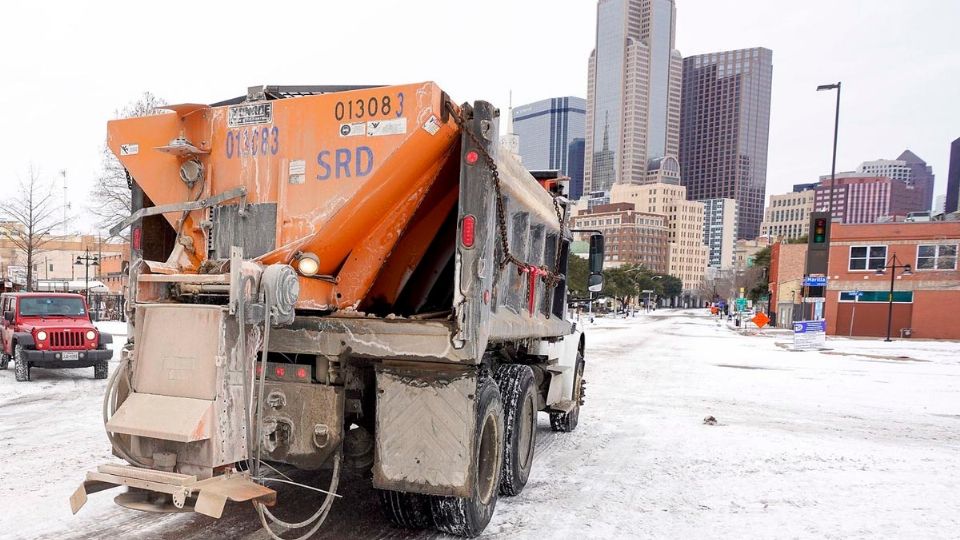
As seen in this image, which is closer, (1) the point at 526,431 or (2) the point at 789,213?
(1) the point at 526,431

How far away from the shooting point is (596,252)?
8055mm

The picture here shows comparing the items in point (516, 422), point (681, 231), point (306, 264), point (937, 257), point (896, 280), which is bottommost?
point (516, 422)

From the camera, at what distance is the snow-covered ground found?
477 cm

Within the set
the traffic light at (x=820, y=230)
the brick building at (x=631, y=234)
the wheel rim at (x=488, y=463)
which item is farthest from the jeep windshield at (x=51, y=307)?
the brick building at (x=631, y=234)

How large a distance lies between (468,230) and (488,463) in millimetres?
1863

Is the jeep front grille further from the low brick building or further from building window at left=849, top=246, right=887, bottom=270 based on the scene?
building window at left=849, top=246, right=887, bottom=270

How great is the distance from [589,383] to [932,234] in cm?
3482

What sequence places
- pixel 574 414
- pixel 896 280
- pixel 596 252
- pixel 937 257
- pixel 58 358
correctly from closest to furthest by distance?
pixel 596 252
pixel 574 414
pixel 58 358
pixel 937 257
pixel 896 280

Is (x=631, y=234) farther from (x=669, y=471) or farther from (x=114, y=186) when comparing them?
(x=669, y=471)

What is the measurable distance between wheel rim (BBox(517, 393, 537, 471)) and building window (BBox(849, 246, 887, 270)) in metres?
40.4

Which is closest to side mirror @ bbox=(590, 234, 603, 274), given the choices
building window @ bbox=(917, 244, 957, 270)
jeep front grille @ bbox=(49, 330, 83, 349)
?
jeep front grille @ bbox=(49, 330, 83, 349)

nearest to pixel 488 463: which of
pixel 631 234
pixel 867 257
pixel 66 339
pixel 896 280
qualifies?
pixel 66 339

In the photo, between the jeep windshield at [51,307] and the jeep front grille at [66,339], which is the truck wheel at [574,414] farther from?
the jeep windshield at [51,307]

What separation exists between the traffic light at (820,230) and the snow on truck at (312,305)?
22.4 meters
